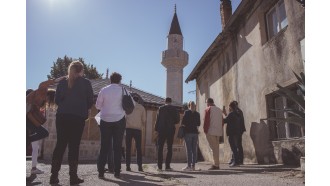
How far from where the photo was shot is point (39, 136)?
4.59 m

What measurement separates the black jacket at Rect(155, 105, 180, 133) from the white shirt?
1.83 meters

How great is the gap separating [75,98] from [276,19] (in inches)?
243

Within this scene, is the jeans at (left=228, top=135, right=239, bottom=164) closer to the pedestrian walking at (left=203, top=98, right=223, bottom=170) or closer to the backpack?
the pedestrian walking at (left=203, top=98, right=223, bottom=170)

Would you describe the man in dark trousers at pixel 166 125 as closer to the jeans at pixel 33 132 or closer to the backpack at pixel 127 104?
the backpack at pixel 127 104

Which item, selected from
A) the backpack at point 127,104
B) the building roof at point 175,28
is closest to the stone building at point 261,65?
the backpack at point 127,104

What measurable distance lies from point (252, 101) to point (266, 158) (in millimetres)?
1785

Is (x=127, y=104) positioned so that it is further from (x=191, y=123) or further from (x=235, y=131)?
(x=235, y=131)

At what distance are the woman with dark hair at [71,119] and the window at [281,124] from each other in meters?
4.64

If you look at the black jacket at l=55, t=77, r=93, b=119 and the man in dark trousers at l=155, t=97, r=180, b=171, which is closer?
the black jacket at l=55, t=77, r=93, b=119

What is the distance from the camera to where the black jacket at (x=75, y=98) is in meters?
3.86

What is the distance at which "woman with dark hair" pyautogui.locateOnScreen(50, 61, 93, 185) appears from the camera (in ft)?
12.4

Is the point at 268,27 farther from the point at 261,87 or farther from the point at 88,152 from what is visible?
the point at 88,152

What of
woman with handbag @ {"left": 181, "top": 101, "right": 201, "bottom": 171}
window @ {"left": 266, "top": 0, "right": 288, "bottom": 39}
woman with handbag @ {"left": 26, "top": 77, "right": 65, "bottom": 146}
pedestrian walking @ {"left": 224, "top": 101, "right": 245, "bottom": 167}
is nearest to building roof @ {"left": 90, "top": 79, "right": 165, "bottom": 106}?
pedestrian walking @ {"left": 224, "top": 101, "right": 245, "bottom": 167}
